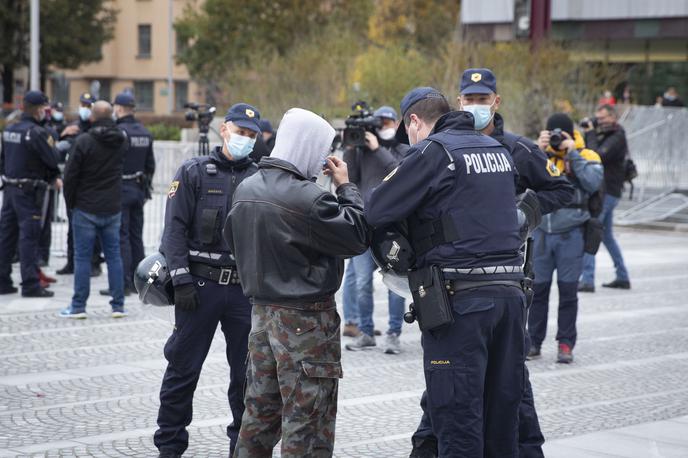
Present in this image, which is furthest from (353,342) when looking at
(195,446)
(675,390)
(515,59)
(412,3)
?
(412,3)

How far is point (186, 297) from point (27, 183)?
649 centimetres

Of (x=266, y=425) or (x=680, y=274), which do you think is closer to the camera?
(x=266, y=425)

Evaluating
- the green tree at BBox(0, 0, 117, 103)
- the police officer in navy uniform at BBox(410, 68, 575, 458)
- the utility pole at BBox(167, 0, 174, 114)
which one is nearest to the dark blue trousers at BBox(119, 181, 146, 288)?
the police officer in navy uniform at BBox(410, 68, 575, 458)

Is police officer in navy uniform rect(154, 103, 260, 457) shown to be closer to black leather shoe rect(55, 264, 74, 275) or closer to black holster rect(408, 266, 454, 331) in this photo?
black holster rect(408, 266, 454, 331)

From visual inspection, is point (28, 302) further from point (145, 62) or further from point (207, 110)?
point (145, 62)

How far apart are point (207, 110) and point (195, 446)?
5.17 meters

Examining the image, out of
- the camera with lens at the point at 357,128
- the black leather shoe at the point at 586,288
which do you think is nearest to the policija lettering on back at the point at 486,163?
the camera with lens at the point at 357,128

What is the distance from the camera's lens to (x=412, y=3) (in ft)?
173

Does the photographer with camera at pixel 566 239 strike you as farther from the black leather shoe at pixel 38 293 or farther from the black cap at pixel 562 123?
the black leather shoe at pixel 38 293

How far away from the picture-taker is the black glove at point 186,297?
6.34 metres

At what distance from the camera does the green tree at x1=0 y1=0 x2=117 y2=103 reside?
5206cm

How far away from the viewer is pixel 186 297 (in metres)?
6.34

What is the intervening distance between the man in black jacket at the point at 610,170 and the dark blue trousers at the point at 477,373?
8.73 metres

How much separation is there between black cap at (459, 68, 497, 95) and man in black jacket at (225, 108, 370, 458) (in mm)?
1218
